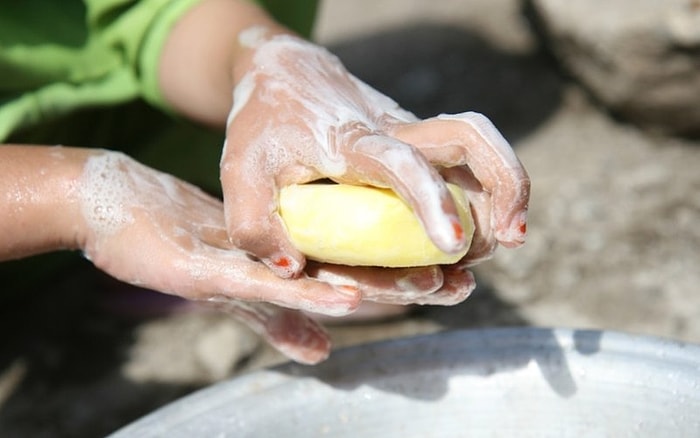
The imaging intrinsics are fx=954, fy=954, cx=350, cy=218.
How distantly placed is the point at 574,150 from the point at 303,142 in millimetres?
1117

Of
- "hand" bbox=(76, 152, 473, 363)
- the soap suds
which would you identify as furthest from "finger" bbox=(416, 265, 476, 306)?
the soap suds

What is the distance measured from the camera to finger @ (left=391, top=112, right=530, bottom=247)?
2.64 ft

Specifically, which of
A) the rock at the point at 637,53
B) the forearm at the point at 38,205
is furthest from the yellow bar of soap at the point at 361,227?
the rock at the point at 637,53

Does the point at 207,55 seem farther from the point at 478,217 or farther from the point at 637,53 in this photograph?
the point at 637,53

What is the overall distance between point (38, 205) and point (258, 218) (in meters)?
0.26

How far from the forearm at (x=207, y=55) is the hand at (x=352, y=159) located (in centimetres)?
20

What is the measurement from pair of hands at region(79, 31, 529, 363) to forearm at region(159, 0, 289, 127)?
0.55ft

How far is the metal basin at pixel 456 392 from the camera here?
89cm

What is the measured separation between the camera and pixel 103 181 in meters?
0.98

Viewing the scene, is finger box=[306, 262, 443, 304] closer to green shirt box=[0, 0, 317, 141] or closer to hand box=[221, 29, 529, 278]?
hand box=[221, 29, 529, 278]

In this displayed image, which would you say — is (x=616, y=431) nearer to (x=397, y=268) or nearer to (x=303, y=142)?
(x=397, y=268)

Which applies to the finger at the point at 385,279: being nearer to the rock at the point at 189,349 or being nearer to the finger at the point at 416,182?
the finger at the point at 416,182

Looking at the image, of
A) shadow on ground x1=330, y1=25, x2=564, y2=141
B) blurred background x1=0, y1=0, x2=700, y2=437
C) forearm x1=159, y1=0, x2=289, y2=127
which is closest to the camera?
forearm x1=159, y1=0, x2=289, y2=127

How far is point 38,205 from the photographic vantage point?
0.96m
